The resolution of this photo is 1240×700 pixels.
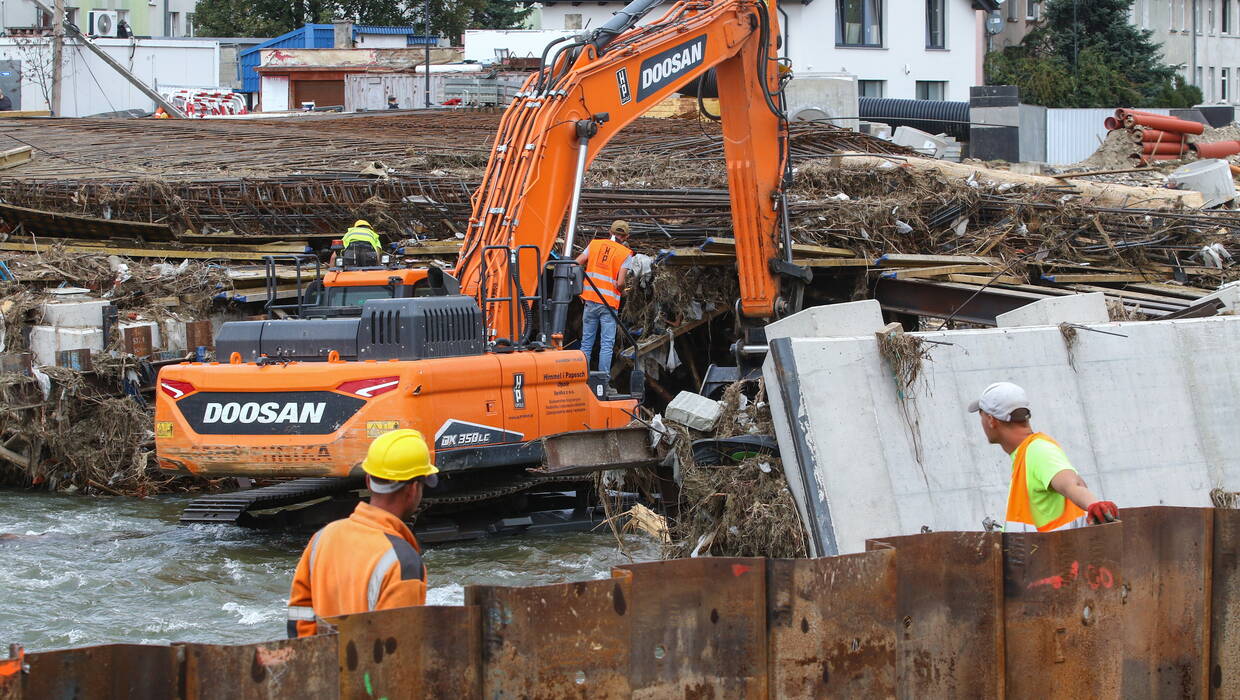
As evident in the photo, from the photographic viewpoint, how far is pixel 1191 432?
336 inches

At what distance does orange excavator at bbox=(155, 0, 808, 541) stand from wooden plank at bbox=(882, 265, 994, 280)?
1.12 meters

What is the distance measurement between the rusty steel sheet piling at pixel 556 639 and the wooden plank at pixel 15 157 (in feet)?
58.8

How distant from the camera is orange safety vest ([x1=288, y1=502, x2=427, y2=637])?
411 centimetres

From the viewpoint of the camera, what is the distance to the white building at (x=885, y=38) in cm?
3916

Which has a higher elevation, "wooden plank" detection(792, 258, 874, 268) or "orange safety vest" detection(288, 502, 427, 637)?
"wooden plank" detection(792, 258, 874, 268)

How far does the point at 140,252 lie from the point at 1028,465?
1334 centimetres

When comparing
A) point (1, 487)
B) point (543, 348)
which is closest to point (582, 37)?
point (543, 348)

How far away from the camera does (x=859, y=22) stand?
4000cm

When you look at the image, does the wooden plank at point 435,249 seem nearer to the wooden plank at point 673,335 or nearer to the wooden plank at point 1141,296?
the wooden plank at point 673,335

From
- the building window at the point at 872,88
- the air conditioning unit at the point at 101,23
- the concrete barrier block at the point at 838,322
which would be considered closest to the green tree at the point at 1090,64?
the building window at the point at 872,88

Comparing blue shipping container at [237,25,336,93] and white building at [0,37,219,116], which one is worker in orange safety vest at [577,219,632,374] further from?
blue shipping container at [237,25,336,93]

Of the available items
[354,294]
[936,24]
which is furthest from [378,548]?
[936,24]

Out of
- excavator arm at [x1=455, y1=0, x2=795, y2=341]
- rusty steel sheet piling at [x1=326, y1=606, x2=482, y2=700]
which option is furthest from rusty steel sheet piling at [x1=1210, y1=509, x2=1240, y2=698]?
excavator arm at [x1=455, y1=0, x2=795, y2=341]

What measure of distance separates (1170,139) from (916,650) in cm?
1999
